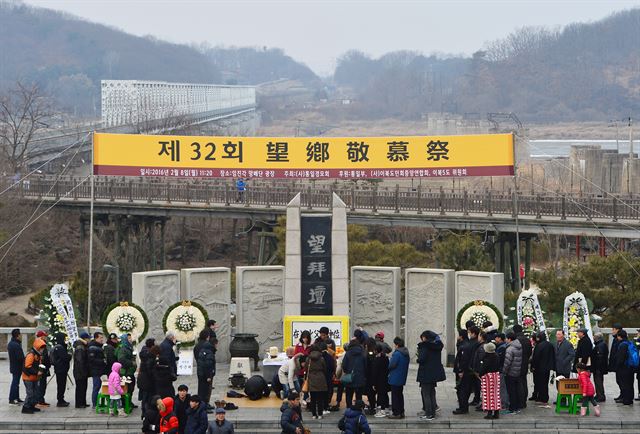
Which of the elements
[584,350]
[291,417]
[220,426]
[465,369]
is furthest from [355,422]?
[584,350]

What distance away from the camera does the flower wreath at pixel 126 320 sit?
27312 mm

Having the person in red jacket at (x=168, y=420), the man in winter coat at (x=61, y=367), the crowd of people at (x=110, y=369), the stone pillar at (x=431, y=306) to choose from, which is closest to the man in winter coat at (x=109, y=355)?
the crowd of people at (x=110, y=369)

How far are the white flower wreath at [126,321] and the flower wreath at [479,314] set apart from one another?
5869mm

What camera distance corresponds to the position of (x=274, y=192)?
55344 millimetres

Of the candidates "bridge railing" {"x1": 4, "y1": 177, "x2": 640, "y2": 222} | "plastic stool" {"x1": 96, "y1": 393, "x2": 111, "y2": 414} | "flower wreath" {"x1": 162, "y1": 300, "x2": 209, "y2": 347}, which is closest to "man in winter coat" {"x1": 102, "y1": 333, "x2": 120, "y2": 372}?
"plastic stool" {"x1": 96, "y1": 393, "x2": 111, "y2": 414}

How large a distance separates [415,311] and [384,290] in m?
0.78

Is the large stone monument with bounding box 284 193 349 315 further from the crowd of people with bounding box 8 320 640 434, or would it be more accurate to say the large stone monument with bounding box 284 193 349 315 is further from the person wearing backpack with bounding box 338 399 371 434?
the person wearing backpack with bounding box 338 399 371 434

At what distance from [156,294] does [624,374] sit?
930 centimetres

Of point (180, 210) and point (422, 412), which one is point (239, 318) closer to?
point (422, 412)

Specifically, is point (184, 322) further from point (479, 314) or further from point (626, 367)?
point (626, 367)

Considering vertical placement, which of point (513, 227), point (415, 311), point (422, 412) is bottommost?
point (422, 412)

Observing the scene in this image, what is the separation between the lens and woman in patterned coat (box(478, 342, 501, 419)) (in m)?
23.2

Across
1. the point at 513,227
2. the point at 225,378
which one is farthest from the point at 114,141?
the point at 513,227

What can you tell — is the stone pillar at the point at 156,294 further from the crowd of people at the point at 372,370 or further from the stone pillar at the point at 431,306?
the stone pillar at the point at 431,306
